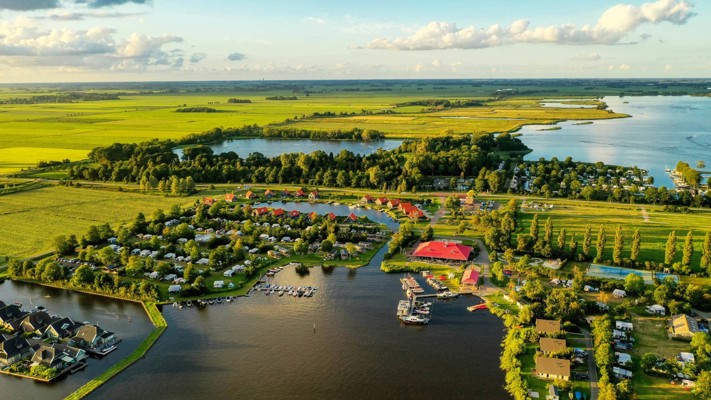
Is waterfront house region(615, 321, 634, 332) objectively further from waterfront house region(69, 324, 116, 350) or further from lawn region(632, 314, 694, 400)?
waterfront house region(69, 324, 116, 350)

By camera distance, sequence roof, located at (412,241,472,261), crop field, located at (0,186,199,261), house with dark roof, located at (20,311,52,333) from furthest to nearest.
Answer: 1. crop field, located at (0,186,199,261)
2. roof, located at (412,241,472,261)
3. house with dark roof, located at (20,311,52,333)

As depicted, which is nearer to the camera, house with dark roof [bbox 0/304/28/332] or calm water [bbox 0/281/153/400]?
calm water [bbox 0/281/153/400]

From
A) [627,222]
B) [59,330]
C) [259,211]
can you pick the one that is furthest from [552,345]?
[259,211]

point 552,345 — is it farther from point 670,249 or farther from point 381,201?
point 381,201

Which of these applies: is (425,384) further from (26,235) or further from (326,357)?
(26,235)

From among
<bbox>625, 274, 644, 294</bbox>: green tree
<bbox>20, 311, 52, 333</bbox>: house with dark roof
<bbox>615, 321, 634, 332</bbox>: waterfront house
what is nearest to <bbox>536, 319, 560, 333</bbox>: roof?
<bbox>615, 321, 634, 332</bbox>: waterfront house
